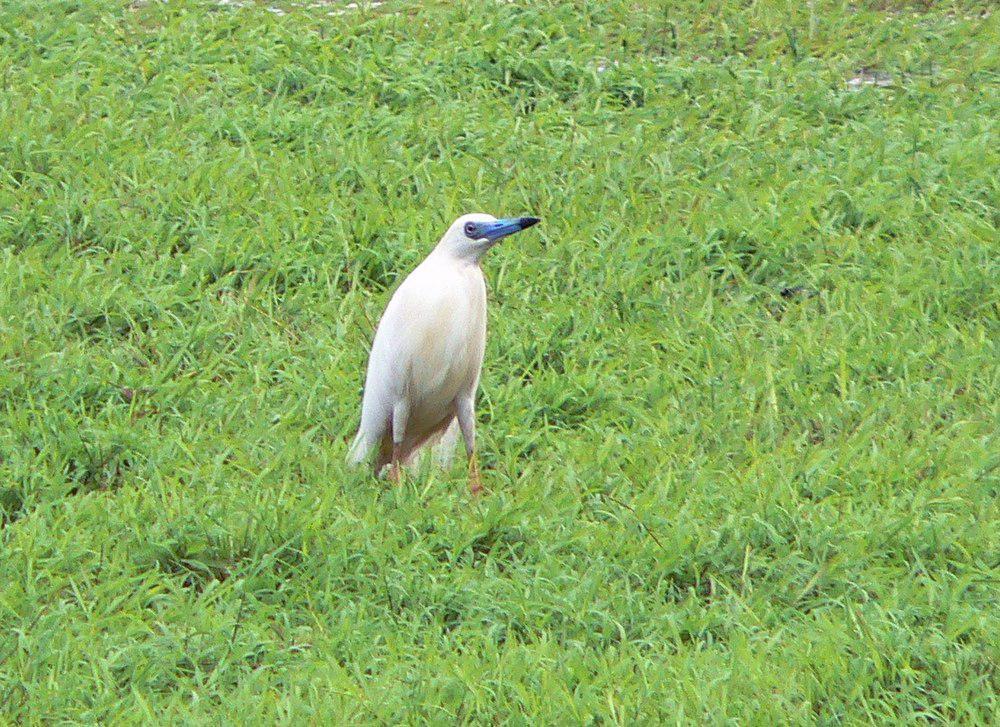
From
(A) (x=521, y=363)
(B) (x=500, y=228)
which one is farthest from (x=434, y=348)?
(A) (x=521, y=363)

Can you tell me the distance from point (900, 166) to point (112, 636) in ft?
13.6

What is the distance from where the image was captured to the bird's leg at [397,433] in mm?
5254

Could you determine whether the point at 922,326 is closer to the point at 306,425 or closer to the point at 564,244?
the point at 564,244

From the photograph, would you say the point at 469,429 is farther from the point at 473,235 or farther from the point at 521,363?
the point at 521,363

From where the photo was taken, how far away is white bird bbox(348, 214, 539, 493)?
17.0ft

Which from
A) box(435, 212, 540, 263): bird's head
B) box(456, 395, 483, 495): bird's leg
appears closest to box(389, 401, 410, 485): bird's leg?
box(456, 395, 483, 495): bird's leg

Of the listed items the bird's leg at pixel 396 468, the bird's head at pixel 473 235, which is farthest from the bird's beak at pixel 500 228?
the bird's leg at pixel 396 468

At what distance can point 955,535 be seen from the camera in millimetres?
4836

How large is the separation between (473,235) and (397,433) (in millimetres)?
677

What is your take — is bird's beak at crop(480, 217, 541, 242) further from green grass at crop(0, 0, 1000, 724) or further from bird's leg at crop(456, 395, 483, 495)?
green grass at crop(0, 0, 1000, 724)

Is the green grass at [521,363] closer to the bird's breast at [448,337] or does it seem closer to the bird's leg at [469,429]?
the bird's leg at [469,429]

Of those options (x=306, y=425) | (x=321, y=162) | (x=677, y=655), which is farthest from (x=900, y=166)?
(x=677, y=655)

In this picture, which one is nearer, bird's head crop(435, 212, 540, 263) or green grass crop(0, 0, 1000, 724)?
green grass crop(0, 0, 1000, 724)

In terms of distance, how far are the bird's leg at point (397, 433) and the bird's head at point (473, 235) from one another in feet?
1.69
